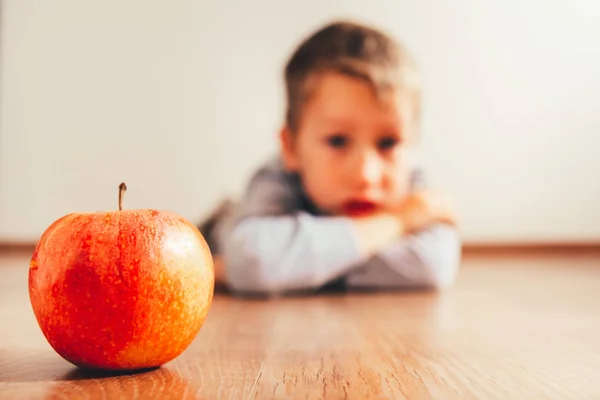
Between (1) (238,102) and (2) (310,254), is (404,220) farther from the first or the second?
(1) (238,102)

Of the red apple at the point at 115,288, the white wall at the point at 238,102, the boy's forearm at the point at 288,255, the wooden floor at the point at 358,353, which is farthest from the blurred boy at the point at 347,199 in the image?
the white wall at the point at 238,102

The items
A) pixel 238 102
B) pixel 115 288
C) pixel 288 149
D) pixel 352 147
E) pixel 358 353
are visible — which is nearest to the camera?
pixel 115 288

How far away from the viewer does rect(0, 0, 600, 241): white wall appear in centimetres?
284

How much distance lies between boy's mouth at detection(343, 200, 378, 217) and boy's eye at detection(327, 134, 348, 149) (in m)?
0.13

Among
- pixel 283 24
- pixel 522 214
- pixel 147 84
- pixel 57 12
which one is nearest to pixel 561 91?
pixel 522 214

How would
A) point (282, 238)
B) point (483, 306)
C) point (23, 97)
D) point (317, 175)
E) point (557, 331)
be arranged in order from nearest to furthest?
point (557, 331) < point (483, 306) < point (282, 238) < point (317, 175) < point (23, 97)

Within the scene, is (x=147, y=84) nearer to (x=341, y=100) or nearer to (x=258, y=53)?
(x=258, y=53)

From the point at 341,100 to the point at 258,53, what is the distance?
1627 mm

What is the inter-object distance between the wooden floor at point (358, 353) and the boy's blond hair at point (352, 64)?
50cm

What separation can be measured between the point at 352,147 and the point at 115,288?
0.92 m

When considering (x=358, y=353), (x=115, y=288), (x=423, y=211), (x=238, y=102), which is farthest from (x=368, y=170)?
(x=238, y=102)

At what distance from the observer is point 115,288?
0.51 m

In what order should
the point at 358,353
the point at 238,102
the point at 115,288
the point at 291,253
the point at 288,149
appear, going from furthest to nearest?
the point at 238,102, the point at 288,149, the point at 291,253, the point at 358,353, the point at 115,288

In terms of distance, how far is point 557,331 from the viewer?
32.4 inches
